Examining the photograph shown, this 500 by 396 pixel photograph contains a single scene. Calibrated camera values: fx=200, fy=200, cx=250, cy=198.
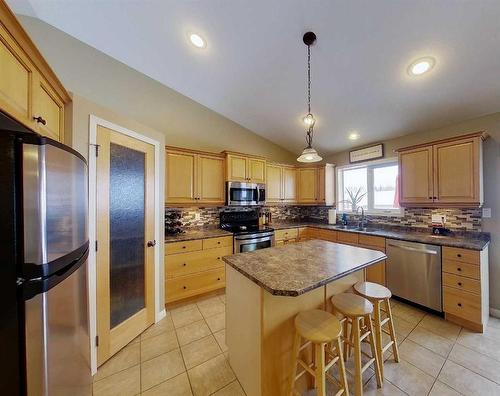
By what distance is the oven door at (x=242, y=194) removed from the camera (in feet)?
11.1

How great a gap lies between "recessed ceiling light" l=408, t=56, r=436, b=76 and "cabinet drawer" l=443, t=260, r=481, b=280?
211 cm

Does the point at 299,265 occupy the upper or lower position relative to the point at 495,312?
upper

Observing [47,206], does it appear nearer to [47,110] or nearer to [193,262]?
[47,110]

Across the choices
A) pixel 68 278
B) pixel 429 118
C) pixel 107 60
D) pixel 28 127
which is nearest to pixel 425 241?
pixel 429 118

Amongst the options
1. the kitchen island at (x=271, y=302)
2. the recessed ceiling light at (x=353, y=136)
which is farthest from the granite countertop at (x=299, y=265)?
the recessed ceiling light at (x=353, y=136)

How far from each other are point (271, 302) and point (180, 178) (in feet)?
7.54

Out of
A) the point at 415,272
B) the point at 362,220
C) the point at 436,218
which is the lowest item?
the point at 415,272

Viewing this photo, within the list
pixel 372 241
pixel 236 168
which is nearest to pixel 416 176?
pixel 372 241

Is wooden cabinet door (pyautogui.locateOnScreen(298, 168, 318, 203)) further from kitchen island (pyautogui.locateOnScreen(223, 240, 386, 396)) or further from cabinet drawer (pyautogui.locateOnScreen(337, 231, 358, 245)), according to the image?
kitchen island (pyautogui.locateOnScreen(223, 240, 386, 396))

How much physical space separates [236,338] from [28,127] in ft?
6.34

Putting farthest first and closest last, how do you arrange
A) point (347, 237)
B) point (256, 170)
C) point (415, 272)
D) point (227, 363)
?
1. point (256, 170)
2. point (347, 237)
3. point (415, 272)
4. point (227, 363)

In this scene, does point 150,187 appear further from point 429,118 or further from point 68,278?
point 429,118

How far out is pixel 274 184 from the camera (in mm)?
4137

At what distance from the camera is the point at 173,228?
3.07 meters
